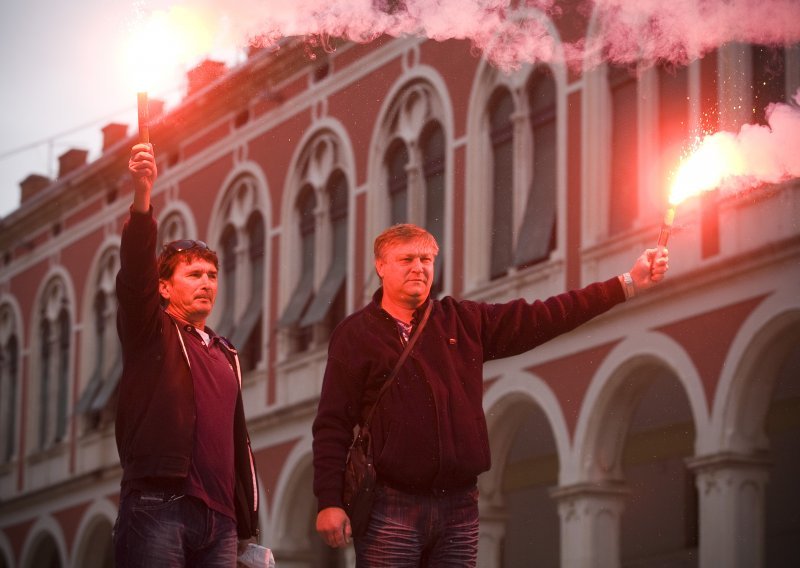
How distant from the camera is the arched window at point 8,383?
3141 cm

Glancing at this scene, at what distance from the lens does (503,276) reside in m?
17.9

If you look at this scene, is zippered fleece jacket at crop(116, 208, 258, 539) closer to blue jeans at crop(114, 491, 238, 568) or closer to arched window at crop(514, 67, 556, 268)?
blue jeans at crop(114, 491, 238, 568)

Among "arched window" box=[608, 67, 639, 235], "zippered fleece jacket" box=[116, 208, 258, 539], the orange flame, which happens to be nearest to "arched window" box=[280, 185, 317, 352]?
"arched window" box=[608, 67, 639, 235]

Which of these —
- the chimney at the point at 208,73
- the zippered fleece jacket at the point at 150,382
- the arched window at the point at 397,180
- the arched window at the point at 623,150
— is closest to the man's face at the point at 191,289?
the zippered fleece jacket at the point at 150,382

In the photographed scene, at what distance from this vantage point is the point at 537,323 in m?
5.89

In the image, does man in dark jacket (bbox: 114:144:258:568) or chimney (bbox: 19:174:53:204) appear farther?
chimney (bbox: 19:174:53:204)

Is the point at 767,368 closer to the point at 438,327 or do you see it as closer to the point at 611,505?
the point at 611,505

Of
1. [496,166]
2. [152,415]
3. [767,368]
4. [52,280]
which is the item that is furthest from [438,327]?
[52,280]

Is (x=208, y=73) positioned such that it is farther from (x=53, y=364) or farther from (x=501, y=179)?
(x=501, y=179)

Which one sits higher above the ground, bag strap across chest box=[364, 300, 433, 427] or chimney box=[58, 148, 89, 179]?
chimney box=[58, 148, 89, 179]

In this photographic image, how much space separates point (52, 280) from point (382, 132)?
11.4 meters

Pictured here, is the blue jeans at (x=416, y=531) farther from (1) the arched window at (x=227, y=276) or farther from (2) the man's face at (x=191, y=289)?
(1) the arched window at (x=227, y=276)

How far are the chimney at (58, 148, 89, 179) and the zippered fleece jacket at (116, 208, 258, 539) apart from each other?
88.0 ft

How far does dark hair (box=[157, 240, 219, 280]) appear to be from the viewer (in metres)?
6.02
